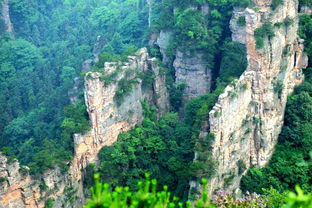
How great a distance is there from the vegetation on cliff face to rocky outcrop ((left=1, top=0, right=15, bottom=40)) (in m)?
34.3

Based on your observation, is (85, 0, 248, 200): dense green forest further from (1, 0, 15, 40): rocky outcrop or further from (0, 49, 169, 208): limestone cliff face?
(1, 0, 15, 40): rocky outcrop

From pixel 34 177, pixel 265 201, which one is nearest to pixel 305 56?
pixel 265 201

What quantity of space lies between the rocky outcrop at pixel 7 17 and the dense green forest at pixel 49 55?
0.61 meters

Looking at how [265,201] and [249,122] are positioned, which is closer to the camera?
[265,201]

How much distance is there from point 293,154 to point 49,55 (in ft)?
99.0

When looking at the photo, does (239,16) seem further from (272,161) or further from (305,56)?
(272,161)

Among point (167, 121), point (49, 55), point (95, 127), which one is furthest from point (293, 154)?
point (49, 55)

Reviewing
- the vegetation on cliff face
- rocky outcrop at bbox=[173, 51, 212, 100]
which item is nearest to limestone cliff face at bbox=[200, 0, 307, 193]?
the vegetation on cliff face

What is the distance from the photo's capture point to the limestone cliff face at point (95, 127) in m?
25.6

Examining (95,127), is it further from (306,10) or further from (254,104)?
(306,10)

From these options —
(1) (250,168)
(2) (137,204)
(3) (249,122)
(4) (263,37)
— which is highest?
(4) (263,37)

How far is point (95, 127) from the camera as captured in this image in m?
29.2

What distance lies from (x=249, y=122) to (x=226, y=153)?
2.44m

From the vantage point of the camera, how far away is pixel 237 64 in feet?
102
